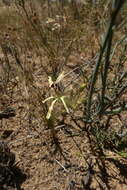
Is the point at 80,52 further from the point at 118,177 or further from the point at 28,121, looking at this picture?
the point at 118,177

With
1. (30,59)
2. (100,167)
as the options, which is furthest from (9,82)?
(100,167)

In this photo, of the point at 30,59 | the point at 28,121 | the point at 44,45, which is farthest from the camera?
the point at 30,59

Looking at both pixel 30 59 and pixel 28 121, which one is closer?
pixel 28 121

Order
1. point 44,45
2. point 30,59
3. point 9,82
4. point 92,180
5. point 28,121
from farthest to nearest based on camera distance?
point 30,59, point 9,82, point 44,45, point 28,121, point 92,180

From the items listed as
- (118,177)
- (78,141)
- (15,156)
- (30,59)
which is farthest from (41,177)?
(30,59)

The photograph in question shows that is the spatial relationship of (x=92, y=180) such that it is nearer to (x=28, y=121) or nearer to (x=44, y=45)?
(x=28, y=121)

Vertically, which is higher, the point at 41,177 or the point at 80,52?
the point at 80,52

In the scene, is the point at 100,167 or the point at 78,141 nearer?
the point at 100,167

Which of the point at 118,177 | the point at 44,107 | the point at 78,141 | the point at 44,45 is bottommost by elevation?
the point at 118,177

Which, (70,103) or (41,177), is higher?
(70,103)
